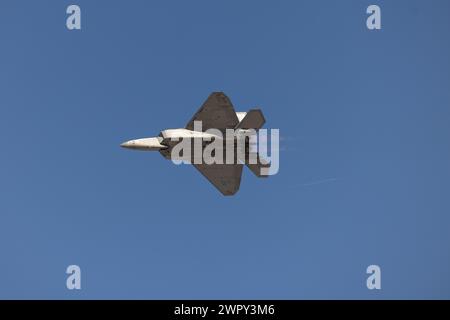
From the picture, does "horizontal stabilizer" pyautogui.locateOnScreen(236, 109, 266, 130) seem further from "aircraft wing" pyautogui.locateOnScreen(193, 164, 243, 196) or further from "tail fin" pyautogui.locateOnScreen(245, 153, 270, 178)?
"aircraft wing" pyautogui.locateOnScreen(193, 164, 243, 196)

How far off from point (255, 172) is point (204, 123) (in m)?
8.44

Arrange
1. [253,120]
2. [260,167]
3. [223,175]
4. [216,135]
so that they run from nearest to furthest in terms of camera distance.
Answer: [253,120]
[216,135]
[260,167]
[223,175]

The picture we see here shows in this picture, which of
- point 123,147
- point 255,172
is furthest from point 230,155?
point 123,147

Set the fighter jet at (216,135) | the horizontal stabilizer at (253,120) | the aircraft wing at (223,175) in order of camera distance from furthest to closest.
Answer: the aircraft wing at (223,175)
the fighter jet at (216,135)
the horizontal stabilizer at (253,120)

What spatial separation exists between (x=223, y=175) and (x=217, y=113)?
829 centimetres

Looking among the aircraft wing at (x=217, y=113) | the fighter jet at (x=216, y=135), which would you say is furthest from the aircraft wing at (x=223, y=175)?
the aircraft wing at (x=217, y=113)

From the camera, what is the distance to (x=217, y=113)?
5091 cm

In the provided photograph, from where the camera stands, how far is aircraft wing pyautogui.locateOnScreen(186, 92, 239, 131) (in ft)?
166

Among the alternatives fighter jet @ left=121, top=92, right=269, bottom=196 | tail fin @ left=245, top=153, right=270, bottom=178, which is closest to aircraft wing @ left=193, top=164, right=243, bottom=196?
fighter jet @ left=121, top=92, right=269, bottom=196

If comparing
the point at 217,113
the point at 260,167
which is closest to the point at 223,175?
the point at 260,167

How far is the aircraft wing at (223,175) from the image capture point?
54.0 metres

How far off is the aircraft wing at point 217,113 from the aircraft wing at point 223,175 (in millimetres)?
5530

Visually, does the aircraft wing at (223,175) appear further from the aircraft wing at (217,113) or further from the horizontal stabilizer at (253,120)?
the horizontal stabilizer at (253,120)

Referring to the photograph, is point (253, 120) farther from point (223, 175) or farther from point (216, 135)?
point (223, 175)
